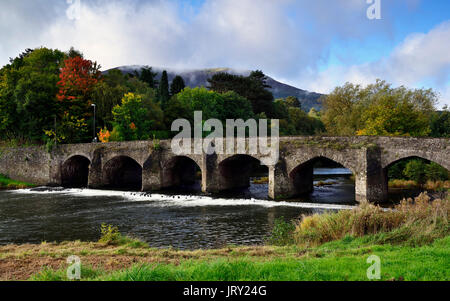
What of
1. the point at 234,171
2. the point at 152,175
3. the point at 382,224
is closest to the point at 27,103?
the point at 152,175

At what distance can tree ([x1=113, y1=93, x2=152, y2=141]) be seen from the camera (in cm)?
4803

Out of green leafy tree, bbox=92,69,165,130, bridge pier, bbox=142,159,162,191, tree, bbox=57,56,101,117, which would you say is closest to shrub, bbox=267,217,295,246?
bridge pier, bbox=142,159,162,191

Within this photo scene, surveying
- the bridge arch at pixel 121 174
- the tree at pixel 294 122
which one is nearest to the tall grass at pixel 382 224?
the bridge arch at pixel 121 174

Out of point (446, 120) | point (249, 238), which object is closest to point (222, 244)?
point (249, 238)

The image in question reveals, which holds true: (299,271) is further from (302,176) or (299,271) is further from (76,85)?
(76,85)

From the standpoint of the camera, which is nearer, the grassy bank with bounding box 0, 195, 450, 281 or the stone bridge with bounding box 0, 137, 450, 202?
the grassy bank with bounding box 0, 195, 450, 281

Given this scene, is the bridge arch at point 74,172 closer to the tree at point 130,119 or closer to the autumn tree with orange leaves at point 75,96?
the autumn tree with orange leaves at point 75,96

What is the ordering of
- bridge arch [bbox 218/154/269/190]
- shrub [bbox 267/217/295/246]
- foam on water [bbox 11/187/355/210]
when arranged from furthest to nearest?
bridge arch [bbox 218/154/269/190] → foam on water [bbox 11/187/355/210] → shrub [bbox 267/217/295/246]

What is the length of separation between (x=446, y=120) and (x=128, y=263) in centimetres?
5389

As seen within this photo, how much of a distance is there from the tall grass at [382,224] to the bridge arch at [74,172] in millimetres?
38091

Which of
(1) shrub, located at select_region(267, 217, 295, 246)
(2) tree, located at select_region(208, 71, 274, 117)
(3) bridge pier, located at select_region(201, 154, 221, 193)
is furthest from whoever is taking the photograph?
(2) tree, located at select_region(208, 71, 274, 117)

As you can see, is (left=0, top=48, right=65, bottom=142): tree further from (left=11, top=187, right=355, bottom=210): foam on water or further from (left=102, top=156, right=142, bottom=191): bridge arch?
(left=11, top=187, right=355, bottom=210): foam on water

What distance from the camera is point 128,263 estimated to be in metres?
9.52
